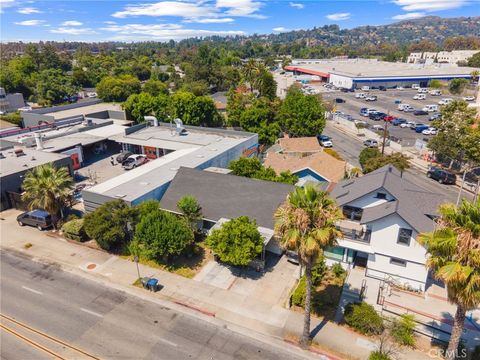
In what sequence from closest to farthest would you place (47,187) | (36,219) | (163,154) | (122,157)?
(47,187) < (36,219) < (163,154) < (122,157)

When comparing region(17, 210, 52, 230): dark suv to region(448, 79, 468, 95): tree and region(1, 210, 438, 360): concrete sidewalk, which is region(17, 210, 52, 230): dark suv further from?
region(448, 79, 468, 95): tree

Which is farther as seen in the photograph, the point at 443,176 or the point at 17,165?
the point at 443,176

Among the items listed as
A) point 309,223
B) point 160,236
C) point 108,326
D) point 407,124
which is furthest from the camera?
point 407,124

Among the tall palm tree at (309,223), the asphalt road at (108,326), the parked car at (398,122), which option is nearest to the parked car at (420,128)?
the parked car at (398,122)

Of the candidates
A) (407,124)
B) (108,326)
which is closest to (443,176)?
(407,124)

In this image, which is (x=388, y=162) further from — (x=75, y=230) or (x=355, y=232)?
(x=75, y=230)

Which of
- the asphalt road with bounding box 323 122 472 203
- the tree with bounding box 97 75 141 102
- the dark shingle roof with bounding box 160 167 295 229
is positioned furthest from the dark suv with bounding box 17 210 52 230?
the tree with bounding box 97 75 141 102
